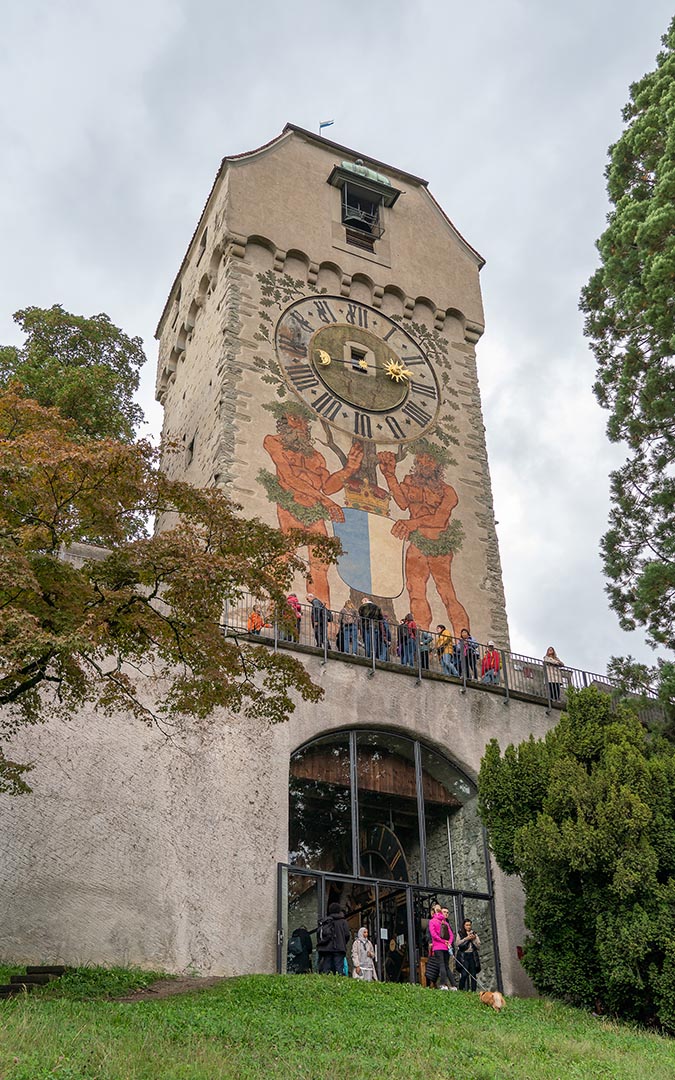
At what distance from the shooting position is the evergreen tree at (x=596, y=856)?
1314 centimetres

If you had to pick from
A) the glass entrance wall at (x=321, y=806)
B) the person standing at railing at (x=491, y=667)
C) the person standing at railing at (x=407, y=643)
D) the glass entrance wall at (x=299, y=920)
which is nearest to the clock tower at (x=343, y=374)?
the person standing at railing at (x=407, y=643)

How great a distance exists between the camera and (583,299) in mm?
19219

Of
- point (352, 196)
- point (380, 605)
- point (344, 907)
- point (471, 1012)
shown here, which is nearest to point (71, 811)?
point (344, 907)

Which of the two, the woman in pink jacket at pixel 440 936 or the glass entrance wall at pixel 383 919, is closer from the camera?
the woman in pink jacket at pixel 440 936

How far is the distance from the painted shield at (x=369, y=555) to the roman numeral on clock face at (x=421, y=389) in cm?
431

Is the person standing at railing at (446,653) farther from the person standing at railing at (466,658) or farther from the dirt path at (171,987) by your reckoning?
the dirt path at (171,987)

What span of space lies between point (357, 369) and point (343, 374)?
50cm

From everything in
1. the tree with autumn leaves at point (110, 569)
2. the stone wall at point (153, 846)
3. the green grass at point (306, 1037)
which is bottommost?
the green grass at point (306, 1037)

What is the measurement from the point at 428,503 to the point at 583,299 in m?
6.19

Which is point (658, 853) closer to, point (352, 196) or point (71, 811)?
point (71, 811)

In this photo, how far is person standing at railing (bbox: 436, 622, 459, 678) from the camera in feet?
62.5

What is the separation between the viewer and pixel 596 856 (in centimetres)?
1353

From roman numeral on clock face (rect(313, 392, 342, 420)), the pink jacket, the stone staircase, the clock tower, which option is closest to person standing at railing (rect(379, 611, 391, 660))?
the clock tower

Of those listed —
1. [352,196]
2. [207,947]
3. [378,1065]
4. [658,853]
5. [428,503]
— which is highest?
[352,196]
